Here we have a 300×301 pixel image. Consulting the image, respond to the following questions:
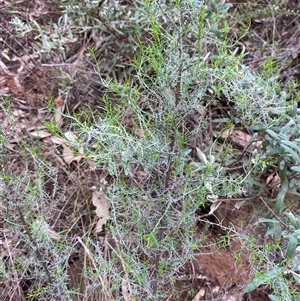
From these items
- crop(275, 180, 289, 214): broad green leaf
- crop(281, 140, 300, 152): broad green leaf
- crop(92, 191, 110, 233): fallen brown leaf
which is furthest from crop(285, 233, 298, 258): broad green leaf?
crop(92, 191, 110, 233): fallen brown leaf

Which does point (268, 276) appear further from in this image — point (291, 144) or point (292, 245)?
point (291, 144)

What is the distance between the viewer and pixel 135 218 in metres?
1.54

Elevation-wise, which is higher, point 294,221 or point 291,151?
point 291,151

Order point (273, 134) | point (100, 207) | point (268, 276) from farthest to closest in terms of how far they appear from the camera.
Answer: point (100, 207)
point (273, 134)
point (268, 276)

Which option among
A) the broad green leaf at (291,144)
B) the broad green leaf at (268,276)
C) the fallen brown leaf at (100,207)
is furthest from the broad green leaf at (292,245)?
the fallen brown leaf at (100,207)

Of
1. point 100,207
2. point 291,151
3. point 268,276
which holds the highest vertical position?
point 291,151

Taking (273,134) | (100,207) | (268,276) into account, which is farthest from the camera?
(100,207)

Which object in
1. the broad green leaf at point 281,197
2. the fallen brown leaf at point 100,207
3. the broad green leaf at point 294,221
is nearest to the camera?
the broad green leaf at point 294,221

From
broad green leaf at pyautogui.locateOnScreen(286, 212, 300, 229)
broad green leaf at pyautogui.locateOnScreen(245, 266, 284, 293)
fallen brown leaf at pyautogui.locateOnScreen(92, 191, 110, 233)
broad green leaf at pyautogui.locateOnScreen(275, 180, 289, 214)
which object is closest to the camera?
broad green leaf at pyautogui.locateOnScreen(245, 266, 284, 293)

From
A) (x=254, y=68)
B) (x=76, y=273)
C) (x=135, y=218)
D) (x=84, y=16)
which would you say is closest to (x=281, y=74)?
(x=254, y=68)

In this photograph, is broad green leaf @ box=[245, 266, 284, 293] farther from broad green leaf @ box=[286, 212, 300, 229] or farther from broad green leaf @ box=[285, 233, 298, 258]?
broad green leaf @ box=[286, 212, 300, 229]

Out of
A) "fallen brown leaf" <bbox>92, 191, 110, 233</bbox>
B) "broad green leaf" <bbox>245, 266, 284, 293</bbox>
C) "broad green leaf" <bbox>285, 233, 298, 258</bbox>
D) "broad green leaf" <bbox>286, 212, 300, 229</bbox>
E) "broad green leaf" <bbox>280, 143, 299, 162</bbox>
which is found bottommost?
"fallen brown leaf" <bbox>92, 191, 110, 233</bbox>

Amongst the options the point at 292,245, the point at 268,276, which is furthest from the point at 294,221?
the point at 268,276

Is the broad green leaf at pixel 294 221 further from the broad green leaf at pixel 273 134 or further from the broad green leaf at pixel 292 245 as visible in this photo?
the broad green leaf at pixel 273 134
